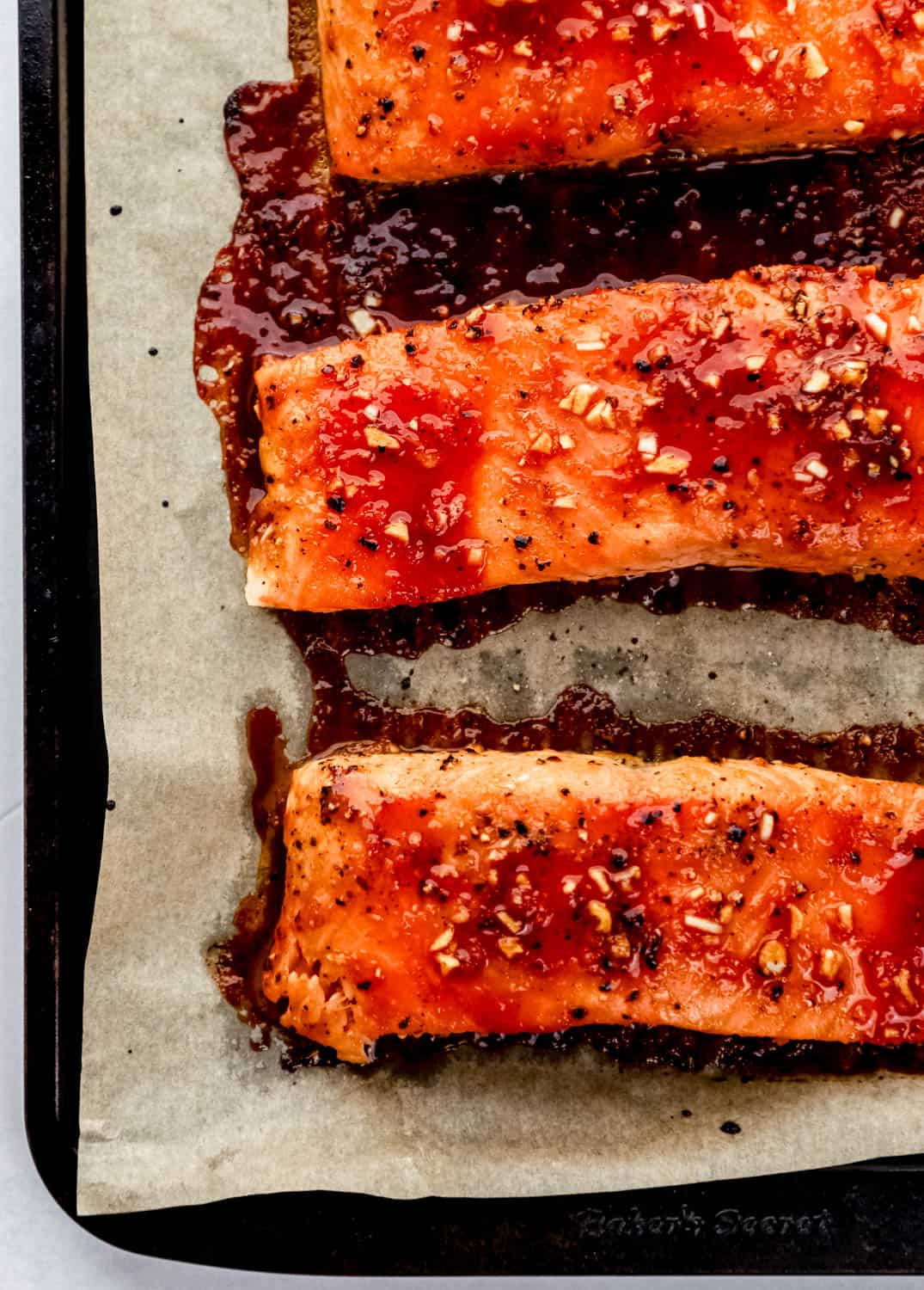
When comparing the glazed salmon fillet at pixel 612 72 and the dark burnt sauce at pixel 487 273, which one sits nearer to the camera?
the glazed salmon fillet at pixel 612 72

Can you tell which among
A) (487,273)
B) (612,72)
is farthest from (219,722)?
(612,72)

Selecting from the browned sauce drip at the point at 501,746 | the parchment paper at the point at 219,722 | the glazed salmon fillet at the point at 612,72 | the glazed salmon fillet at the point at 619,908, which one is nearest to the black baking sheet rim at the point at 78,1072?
the parchment paper at the point at 219,722

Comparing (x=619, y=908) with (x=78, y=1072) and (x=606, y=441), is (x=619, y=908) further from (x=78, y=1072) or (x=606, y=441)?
(x=78, y=1072)

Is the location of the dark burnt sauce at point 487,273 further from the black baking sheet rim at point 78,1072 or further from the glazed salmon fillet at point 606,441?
the black baking sheet rim at point 78,1072

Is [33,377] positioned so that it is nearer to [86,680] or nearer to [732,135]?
[86,680]

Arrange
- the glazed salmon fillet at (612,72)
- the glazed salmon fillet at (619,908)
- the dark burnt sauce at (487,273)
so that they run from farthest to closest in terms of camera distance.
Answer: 1. the dark burnt sauce at (487,273)
2. the glazed salmon fillet at (612,72)
3. the glazed salmon fillet at (619,908)

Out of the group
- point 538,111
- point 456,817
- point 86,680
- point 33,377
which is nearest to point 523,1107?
point 456,817

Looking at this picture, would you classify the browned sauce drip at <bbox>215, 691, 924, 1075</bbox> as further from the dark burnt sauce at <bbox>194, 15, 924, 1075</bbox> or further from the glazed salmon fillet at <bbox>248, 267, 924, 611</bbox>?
the glazed salmon fillet at <bbox>248, 267, 924, 611</bbox>

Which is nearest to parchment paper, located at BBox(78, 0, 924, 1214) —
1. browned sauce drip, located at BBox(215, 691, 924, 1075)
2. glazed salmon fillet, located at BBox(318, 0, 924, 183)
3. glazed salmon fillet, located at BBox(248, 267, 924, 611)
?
browned sauce drip, located at BBox(215, 691, 924, 1075)
